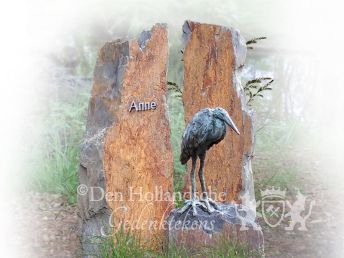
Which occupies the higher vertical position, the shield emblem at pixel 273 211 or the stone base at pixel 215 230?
the shield emblem at pixel 273 211

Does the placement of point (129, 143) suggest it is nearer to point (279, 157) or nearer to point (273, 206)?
point (273, 206)

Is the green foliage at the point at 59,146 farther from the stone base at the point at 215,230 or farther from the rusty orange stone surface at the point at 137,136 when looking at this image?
the stone base at the point at 215,230

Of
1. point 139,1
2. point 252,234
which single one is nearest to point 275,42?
point 139,1

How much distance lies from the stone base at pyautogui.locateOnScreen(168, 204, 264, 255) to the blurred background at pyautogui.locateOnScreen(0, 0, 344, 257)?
3.10ft

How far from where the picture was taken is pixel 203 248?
174 inches

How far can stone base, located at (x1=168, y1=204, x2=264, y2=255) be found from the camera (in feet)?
14.4

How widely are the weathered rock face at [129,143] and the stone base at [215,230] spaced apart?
41 centimetres

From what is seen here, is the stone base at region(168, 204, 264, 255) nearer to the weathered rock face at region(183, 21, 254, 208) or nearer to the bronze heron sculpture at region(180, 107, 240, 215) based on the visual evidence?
the bronze heron sculpture at region(180, 107, 240, 215)

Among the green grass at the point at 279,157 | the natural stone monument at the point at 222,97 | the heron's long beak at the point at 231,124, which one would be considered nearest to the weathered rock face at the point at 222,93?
the natural stone monument at the point at 222,97

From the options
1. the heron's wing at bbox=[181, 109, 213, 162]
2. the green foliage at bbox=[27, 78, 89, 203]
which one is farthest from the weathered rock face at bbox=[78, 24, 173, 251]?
the green foliage at bbox=[27, 78, 89, 203]

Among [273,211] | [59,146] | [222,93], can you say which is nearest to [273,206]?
[273,211]

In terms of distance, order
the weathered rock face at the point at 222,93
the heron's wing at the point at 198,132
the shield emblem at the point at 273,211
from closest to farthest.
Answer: the heron's wing at the point at 198,132 < the weathered rock face at the point at 222,93 < the shield emblem at the point at 273,211

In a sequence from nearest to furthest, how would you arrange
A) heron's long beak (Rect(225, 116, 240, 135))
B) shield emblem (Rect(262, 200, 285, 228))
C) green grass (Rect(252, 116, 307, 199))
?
heron's long beak (Rect(225, 116, 240, 135))
shield emblem (Rect(262, 200, 285, 228))
green grass (Rect(252, 116, 307, 199))

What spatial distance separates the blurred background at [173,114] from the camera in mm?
5895
